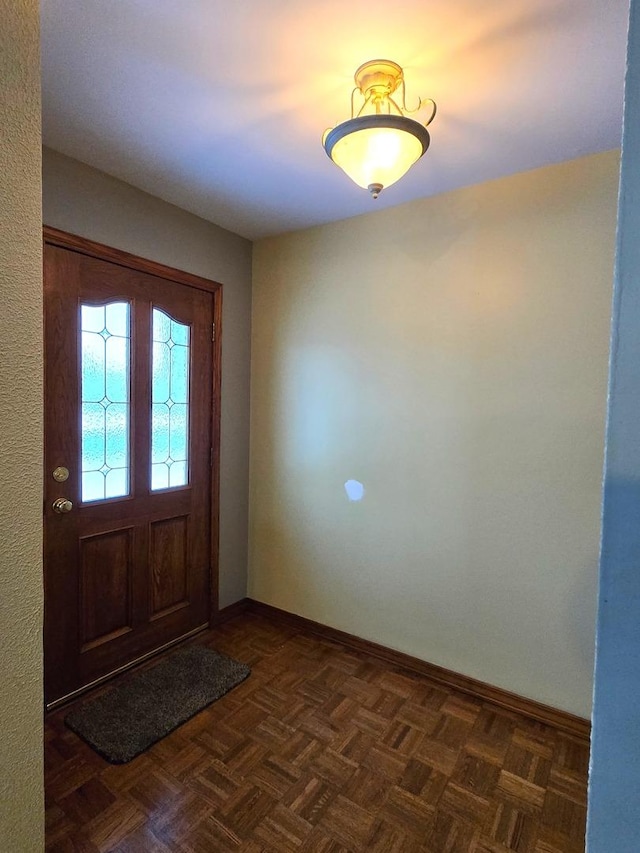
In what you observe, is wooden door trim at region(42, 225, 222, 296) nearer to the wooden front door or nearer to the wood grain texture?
the wooden front door

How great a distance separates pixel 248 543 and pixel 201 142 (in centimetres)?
238

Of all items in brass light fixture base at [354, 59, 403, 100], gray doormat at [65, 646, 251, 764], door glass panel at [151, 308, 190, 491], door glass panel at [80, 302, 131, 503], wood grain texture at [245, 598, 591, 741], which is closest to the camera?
brass light fixture base at [354, 59, 403, 100]

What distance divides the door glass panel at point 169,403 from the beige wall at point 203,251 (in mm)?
284

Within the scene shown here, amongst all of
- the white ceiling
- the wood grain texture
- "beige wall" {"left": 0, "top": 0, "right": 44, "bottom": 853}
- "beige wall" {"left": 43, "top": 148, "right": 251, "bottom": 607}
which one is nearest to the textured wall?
"beige wall" {"left": 0, "top": 0, "right": 44, "bottom": 853}

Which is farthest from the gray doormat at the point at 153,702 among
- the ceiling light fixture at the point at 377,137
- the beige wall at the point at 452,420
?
the ceiling light fixture at the point at 377,137

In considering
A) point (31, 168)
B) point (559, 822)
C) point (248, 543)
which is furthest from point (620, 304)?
point (248, 543)

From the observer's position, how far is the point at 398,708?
6.77 feet

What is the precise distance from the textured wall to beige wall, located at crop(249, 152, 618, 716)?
5.65 ft

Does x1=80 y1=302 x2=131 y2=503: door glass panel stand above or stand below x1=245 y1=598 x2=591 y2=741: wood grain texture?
above

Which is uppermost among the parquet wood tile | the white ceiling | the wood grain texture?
the white ceiling

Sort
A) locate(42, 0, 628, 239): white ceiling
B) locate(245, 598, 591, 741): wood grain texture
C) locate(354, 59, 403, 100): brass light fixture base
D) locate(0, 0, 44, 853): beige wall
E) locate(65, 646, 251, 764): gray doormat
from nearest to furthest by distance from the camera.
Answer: locate(0, 0, 44, 853): beige wall < locate(42, 0, 628, 239): white ceiling < locate(354, 59, 403, 100): brass light fixture base < locate(65, 646, 251, 764): gray doormat < locate(245, 598, 591, 741): wood grain texture

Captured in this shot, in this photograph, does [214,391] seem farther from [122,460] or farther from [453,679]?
[453,679]

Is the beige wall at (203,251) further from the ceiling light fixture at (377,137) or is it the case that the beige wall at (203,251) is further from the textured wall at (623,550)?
the textured wall at (623,550)

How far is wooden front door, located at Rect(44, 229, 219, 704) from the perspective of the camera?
6.57 ft
